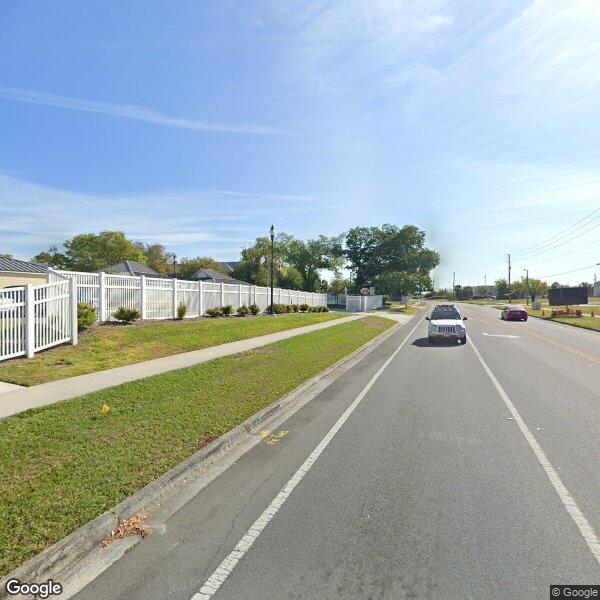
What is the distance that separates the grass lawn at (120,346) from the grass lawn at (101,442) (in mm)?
2126

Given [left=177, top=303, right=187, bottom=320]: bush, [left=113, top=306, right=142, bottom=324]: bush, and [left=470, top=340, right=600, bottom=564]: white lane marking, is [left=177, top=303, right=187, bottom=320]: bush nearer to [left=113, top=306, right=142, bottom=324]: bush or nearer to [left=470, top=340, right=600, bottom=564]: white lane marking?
[left=113, top=306, right=142, bottom=324]: bush

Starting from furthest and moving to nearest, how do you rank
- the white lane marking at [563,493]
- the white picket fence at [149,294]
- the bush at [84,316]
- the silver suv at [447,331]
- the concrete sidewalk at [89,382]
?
the silver suv at [447,331] → the white picket fence at [149,294] → the bush at [84,316] → the concrete sidewalk at [89,382] → the white lane marking at [563,493]

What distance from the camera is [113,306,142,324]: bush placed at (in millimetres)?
15016

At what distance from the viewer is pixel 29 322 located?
33.3ft

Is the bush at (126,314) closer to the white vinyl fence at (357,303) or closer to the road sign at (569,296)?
the white vinyl fence at (357,303)

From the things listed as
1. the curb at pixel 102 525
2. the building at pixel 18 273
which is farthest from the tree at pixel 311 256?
the curb at pixel 102 525

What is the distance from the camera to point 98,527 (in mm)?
3633

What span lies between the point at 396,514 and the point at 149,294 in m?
15.2

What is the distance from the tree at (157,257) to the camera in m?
86.8

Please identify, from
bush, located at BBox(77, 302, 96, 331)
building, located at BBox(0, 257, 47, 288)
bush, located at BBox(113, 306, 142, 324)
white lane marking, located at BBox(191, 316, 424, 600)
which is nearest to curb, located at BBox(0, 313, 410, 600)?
white lane marking, located at BBox(191, 316, 424, 600)

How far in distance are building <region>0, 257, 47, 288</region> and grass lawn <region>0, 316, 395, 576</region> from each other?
24519 mm

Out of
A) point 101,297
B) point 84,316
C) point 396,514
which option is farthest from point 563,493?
point 101,297

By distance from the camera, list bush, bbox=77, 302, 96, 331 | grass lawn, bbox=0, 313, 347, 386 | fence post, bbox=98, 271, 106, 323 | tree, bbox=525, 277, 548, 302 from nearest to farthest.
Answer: grass lawn, bbox=0, 313, 347, 386 < bush, bbox=77, 302, 96, 331 < fence post, bbox=98, 271, 106, 323 < tree, bbox=525, 277, 548, 302

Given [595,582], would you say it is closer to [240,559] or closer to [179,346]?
[240,559]
